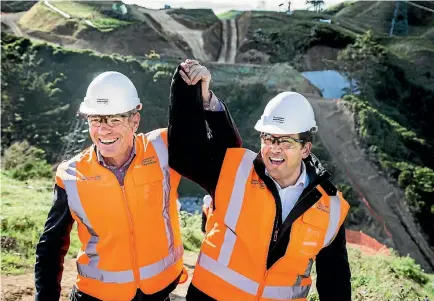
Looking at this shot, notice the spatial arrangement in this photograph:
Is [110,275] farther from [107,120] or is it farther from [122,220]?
[107,120]

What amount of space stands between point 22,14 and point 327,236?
37.2 metres

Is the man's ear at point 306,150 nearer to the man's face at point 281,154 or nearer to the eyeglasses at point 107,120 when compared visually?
the man's face at point 281,154

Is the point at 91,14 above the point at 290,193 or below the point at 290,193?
below

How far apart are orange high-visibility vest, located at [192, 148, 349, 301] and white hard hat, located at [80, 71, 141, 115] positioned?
0.63 metres

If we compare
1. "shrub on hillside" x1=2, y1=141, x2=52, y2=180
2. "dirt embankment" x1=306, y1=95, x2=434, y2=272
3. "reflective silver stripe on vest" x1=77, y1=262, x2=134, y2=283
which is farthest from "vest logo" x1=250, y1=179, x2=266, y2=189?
"dirt embankment" x1=306, y1=95, x2=434, y2=272

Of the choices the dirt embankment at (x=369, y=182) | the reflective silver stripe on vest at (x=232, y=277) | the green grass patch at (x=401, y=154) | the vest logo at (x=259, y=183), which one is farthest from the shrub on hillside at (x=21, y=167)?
the green grass patch at (x=401, y=154)

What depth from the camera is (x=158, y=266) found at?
2668 mm

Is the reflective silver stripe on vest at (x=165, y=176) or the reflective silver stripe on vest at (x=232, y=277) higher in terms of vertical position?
the reflective silver stripe on vest at (x=165, y=176)

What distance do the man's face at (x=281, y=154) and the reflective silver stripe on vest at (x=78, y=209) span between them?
0.98m

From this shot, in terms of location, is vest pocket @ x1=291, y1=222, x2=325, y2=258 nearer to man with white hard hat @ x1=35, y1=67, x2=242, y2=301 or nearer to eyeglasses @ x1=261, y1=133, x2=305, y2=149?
eyeglasses @ x1=261, y1=133, x2=305, y2=149

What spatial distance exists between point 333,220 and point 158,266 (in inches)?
38.4

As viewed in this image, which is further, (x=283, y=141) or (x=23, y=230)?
(x=23, y=230)

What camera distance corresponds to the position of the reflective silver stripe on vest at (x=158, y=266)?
8.59 ft

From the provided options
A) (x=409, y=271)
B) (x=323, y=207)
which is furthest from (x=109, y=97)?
(x=409, y=271)
